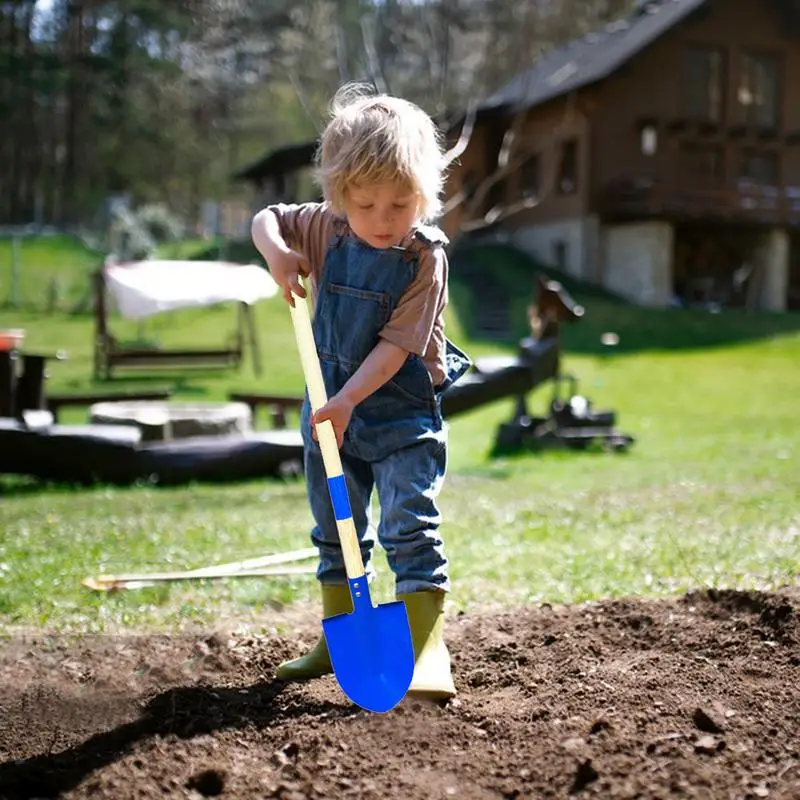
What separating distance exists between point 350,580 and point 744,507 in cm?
420

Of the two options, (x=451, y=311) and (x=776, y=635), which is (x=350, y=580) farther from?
(x=451, y=311)

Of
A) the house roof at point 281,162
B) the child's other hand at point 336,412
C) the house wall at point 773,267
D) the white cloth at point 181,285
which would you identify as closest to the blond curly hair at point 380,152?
the child's other hand at point 336,412

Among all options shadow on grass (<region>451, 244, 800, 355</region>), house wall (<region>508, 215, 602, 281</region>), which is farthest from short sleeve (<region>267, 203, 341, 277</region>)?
house wall (<region>508, 215, 602, 281</region>)

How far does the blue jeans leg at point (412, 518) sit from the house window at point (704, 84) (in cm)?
2702

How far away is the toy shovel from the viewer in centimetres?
271

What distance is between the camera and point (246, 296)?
15586 mm

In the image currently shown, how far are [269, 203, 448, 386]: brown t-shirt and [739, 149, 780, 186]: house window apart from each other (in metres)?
28.0

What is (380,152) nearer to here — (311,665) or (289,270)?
(289,270)

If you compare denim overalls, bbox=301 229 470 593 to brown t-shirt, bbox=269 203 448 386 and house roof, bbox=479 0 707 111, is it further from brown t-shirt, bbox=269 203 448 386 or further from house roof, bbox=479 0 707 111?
house roof, bbox=479 0 707 111

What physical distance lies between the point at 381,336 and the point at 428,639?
0.81 meters

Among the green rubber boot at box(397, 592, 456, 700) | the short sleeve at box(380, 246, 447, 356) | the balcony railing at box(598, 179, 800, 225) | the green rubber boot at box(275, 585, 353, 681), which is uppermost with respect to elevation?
the balcony railing at box(598, 179, 800, 225)

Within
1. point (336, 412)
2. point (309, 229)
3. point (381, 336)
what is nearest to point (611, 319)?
point (309, 229)

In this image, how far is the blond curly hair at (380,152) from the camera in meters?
2.73

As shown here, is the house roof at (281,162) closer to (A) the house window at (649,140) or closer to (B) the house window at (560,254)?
(B) the house window at (560,254)
